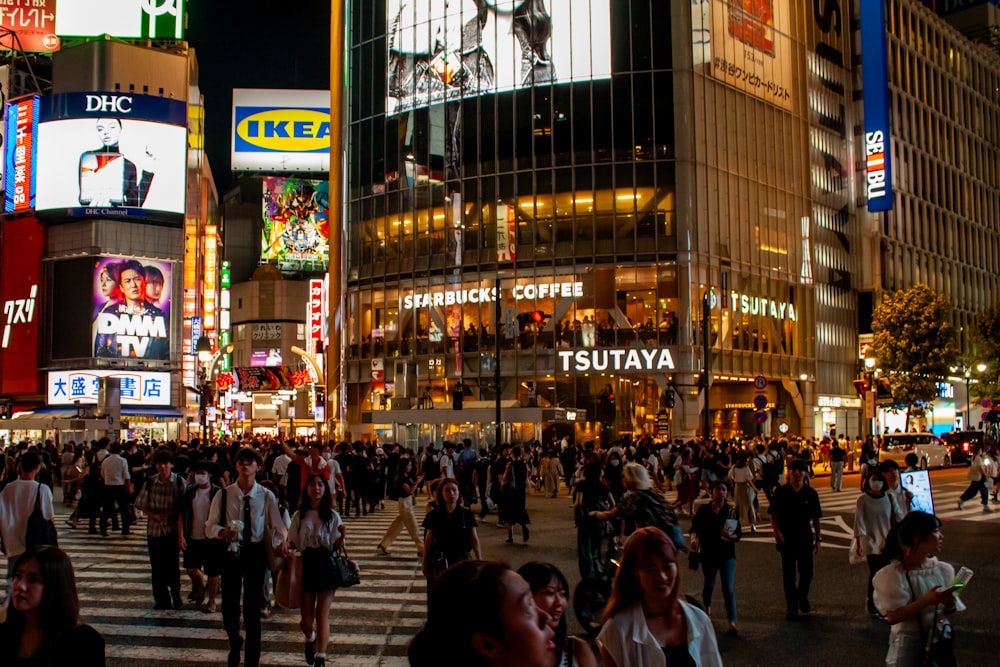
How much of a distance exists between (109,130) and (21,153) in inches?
234

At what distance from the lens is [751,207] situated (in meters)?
58.1

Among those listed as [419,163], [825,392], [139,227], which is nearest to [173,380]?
[139,227]

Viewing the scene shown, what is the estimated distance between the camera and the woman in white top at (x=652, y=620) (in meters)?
4.68

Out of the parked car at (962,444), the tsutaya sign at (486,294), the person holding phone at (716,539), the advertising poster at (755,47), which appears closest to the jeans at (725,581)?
the person holding phone at (716,539)

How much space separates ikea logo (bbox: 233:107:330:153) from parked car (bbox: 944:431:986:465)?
8489 cm

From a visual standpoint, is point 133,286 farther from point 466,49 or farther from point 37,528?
point 37,528

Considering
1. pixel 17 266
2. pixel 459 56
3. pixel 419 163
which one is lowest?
pixel 17 266

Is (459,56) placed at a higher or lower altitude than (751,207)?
higher

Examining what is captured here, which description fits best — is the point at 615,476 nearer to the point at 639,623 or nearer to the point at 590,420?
the point at 639,623

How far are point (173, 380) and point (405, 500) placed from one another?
177 ft

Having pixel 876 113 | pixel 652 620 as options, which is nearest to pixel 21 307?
pixel 876 113

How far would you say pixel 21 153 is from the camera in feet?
219

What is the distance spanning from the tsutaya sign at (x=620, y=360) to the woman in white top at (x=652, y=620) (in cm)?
4829

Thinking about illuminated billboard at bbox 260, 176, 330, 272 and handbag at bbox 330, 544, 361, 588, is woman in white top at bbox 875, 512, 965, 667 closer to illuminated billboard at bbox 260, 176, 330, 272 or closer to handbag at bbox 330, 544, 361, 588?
handbag at bbox 330, 544, 361, 588
